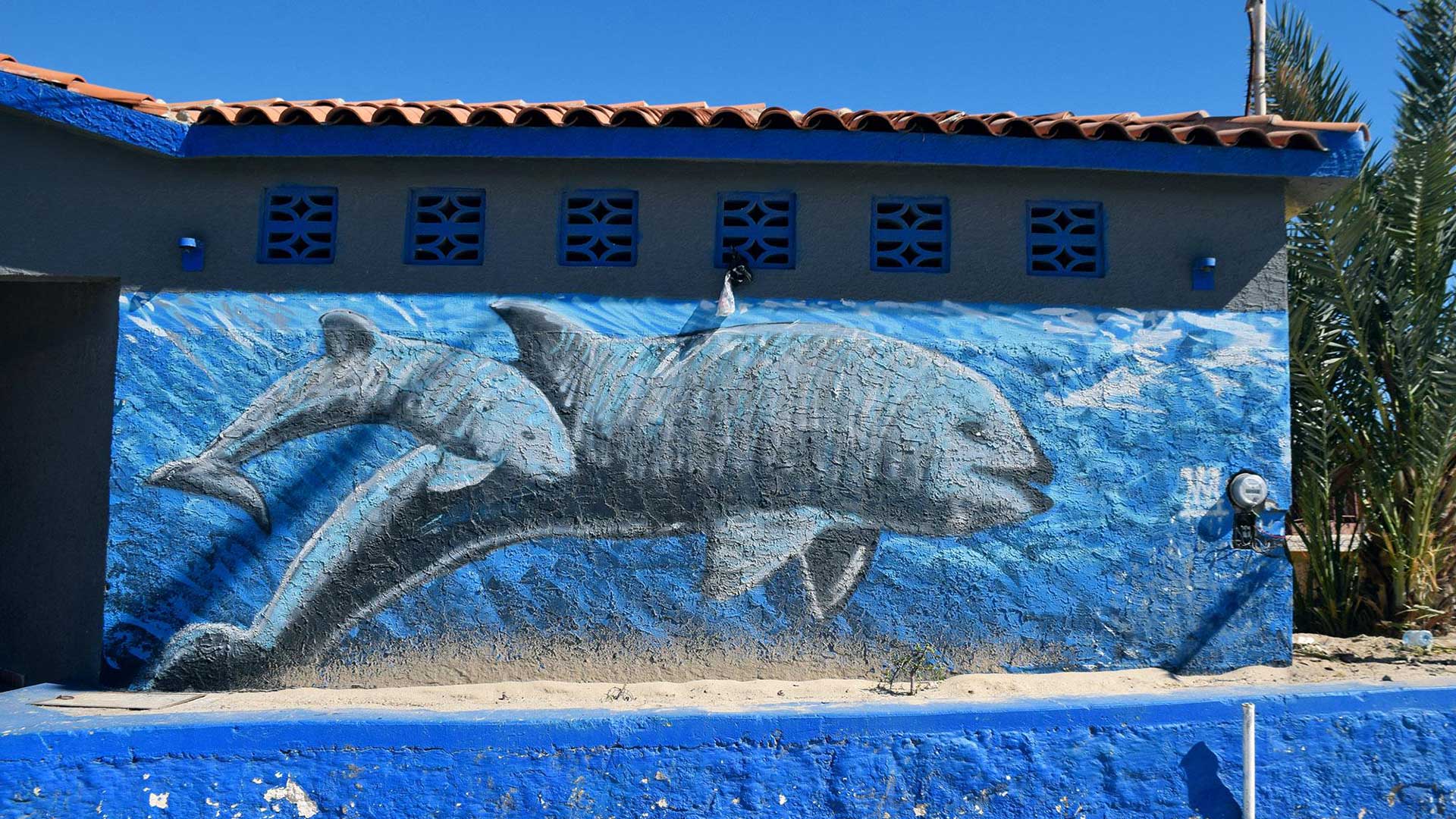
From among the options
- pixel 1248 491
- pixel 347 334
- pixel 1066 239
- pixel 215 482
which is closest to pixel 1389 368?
pixel 1248 491

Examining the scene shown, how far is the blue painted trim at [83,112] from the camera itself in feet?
17.4

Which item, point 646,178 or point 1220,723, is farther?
point 646,178

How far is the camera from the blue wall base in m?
4.57

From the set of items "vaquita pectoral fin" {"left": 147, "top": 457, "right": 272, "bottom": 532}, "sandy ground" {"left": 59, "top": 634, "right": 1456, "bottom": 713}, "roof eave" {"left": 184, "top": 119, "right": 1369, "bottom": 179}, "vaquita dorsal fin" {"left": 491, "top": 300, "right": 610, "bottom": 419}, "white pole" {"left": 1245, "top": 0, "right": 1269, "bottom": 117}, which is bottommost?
"sandy ground" {"left": 59, "top": 634, "right": 1456, "bottom": 713}

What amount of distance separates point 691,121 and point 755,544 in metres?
2.30

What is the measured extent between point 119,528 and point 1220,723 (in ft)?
18.9

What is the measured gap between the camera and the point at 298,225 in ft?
18.2

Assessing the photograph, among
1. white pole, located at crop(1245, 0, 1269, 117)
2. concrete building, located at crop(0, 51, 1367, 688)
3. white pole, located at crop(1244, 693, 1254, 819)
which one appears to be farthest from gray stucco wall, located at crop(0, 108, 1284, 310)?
white pole, located at crop(1244, 693, 1254, 819)

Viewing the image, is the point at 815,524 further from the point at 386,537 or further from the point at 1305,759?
the point at 1305,759

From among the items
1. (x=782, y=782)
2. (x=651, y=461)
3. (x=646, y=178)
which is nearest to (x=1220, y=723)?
(x=782, y=782)

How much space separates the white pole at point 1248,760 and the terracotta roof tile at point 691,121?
2.98 metres

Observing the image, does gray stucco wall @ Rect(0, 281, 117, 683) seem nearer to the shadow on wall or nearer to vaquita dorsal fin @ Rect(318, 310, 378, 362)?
vaquita dorsal fin @ Rect(318, 310, 378, 362)

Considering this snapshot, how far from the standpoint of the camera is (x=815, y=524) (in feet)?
17.7

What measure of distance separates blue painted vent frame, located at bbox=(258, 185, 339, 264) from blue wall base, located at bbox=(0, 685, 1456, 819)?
96.4 inches
